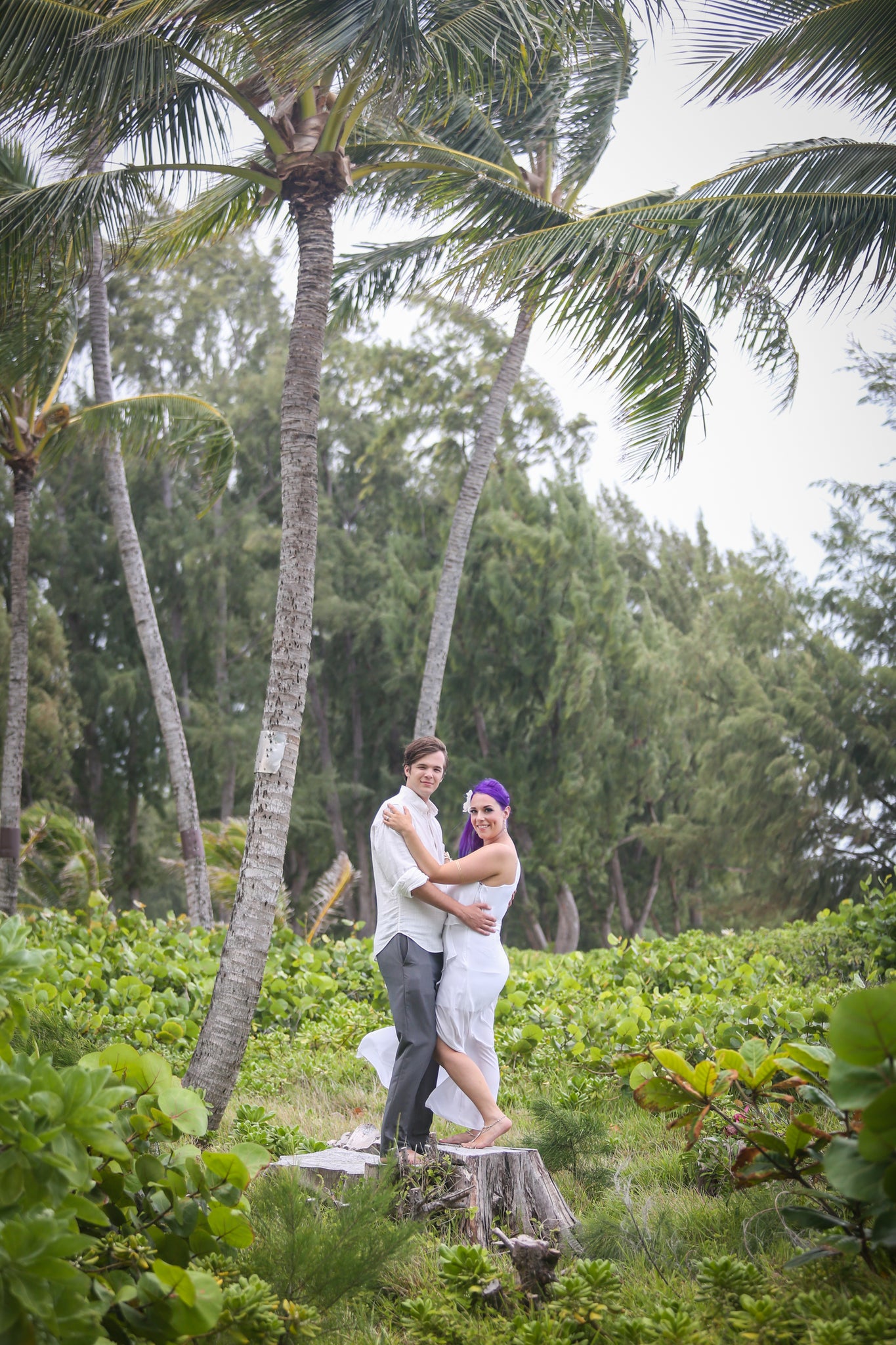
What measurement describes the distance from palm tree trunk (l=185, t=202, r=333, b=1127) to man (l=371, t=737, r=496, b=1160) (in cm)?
72

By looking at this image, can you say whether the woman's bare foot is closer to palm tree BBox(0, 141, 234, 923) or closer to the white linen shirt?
the white linen shirt

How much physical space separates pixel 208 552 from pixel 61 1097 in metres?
24.1

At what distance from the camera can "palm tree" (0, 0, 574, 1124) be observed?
16.9ft

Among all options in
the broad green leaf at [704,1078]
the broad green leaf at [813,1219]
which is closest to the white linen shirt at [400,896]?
the broad green leaf at [704,1078]

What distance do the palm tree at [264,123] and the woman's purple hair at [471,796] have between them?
1032 millimetres

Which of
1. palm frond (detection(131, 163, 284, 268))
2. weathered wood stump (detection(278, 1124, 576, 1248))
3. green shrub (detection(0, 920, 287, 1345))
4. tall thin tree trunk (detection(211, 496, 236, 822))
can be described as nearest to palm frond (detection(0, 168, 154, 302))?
palm frond (detection(131, 163, 284, 268))

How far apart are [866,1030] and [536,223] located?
22.0 ft

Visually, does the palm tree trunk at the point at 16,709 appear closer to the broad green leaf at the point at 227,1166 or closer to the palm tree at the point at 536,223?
the palm tree at the point at 536,223

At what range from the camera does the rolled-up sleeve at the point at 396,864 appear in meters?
4.31

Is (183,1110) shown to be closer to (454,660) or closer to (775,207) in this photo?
(775,207)

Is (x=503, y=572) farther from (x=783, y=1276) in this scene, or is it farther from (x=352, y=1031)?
(x=783, y=1276)

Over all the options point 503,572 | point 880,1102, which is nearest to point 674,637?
point 503,572

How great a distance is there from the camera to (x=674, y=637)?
2836 cm

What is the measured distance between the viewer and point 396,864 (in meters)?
4.39
